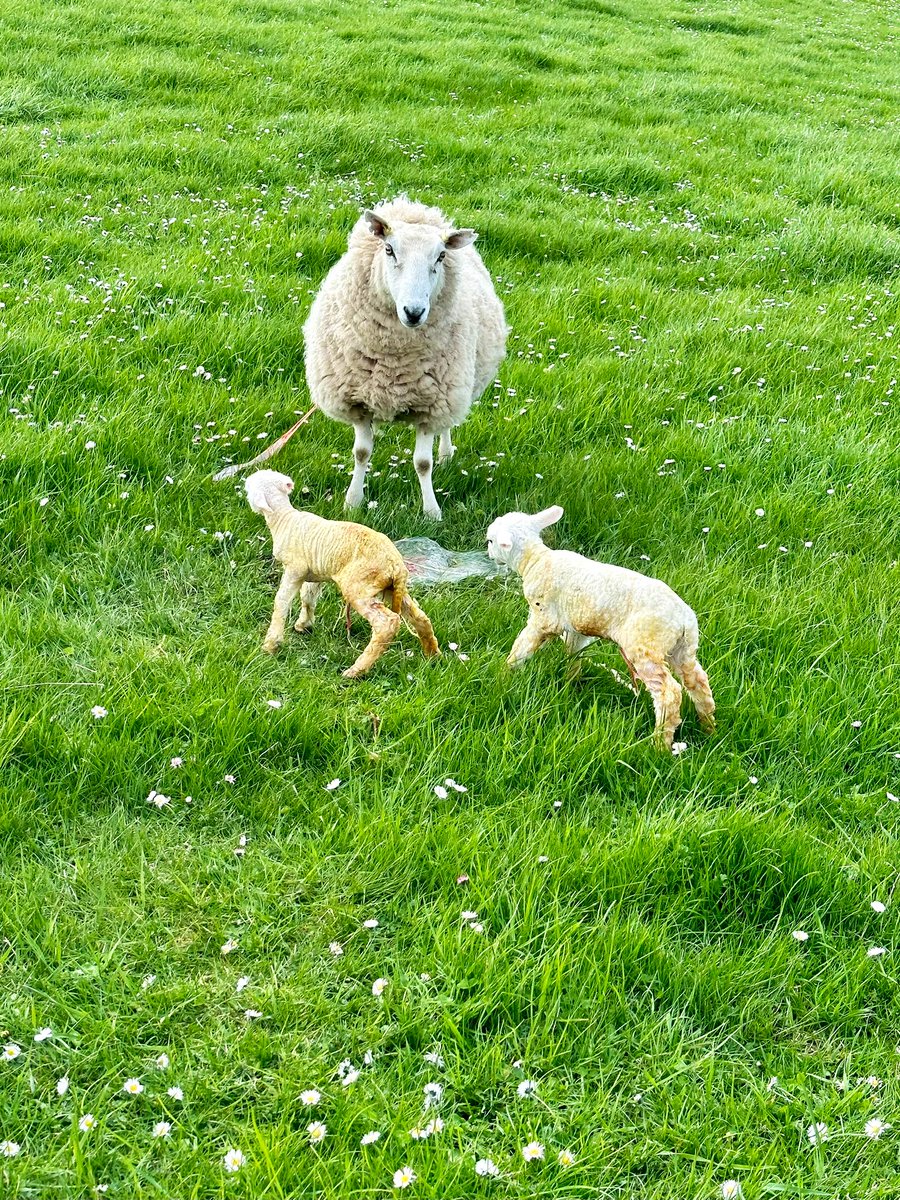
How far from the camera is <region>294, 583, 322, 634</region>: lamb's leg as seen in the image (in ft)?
13.3

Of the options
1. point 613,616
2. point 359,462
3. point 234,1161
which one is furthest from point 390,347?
point 234,1161

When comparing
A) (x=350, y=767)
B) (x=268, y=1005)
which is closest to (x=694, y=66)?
(x=350, y=767)

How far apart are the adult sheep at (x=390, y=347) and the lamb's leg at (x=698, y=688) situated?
211 cm

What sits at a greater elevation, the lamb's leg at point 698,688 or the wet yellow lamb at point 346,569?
the wet yellow lamb at point 346,569

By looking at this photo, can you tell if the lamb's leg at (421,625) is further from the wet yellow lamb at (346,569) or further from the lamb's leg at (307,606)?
the lamb's leg at (307,606)

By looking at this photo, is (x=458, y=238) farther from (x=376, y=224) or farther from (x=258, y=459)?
(x=258, y=459)

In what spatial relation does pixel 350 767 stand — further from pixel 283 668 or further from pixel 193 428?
pixel 193 428

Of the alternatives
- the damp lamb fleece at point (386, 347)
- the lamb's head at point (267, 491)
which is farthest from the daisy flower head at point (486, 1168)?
the damp lamb fleece at point (386, 347)

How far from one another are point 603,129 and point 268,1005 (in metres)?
11.7

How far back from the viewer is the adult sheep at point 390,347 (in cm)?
500

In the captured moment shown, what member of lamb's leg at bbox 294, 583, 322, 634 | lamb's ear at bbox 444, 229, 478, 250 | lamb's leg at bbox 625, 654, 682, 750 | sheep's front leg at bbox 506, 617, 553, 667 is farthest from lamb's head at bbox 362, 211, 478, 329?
lamb's leg at bbox 625, 654, 682, 750

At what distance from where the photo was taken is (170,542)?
445cm

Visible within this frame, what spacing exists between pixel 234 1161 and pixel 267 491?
2620mm

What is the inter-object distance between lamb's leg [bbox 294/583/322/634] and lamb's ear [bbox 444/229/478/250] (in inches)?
83.3
